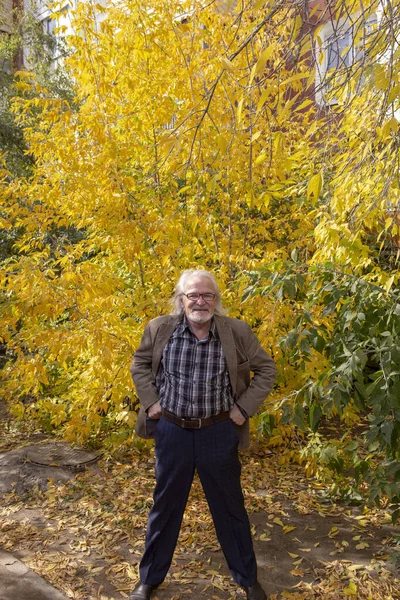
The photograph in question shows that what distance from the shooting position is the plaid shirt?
3.08 metres

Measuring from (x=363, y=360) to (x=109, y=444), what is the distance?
3.43 m

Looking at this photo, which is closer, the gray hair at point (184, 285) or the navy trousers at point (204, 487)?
the navy trousers at point (204, 487)

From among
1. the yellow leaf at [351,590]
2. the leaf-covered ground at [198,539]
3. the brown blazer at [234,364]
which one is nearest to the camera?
the brown blazer at [234,364]

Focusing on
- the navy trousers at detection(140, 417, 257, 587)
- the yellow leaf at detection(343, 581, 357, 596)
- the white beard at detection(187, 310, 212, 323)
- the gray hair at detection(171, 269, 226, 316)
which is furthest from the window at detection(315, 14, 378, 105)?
the yellow leaf at detection(343, 581, 357, 596)

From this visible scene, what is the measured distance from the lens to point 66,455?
5.79m

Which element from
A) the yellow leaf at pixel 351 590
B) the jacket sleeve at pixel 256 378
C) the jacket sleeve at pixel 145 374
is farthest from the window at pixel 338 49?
the yellow leaf at pixel 351 590

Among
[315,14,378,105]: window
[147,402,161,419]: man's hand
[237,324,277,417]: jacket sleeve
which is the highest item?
[315,14,378,105]: window

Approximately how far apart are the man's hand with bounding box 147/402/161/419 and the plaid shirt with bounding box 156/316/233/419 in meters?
0.03

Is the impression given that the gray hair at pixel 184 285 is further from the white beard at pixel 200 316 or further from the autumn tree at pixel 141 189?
the autumn tree at pixel 141 189

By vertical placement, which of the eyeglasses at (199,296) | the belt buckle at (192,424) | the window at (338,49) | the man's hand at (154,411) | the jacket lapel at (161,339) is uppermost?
the window at (338,49)

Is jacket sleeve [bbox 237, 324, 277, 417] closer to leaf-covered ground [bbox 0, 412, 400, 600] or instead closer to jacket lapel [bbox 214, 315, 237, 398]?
jacket lapel [bbox 214, 315, 237, 398]

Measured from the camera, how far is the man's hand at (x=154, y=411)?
3166mm

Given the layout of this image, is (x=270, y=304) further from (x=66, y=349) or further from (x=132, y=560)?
(x=132, y=560)

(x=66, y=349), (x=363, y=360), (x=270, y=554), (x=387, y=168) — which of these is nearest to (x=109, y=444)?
(x=66, y=349)
